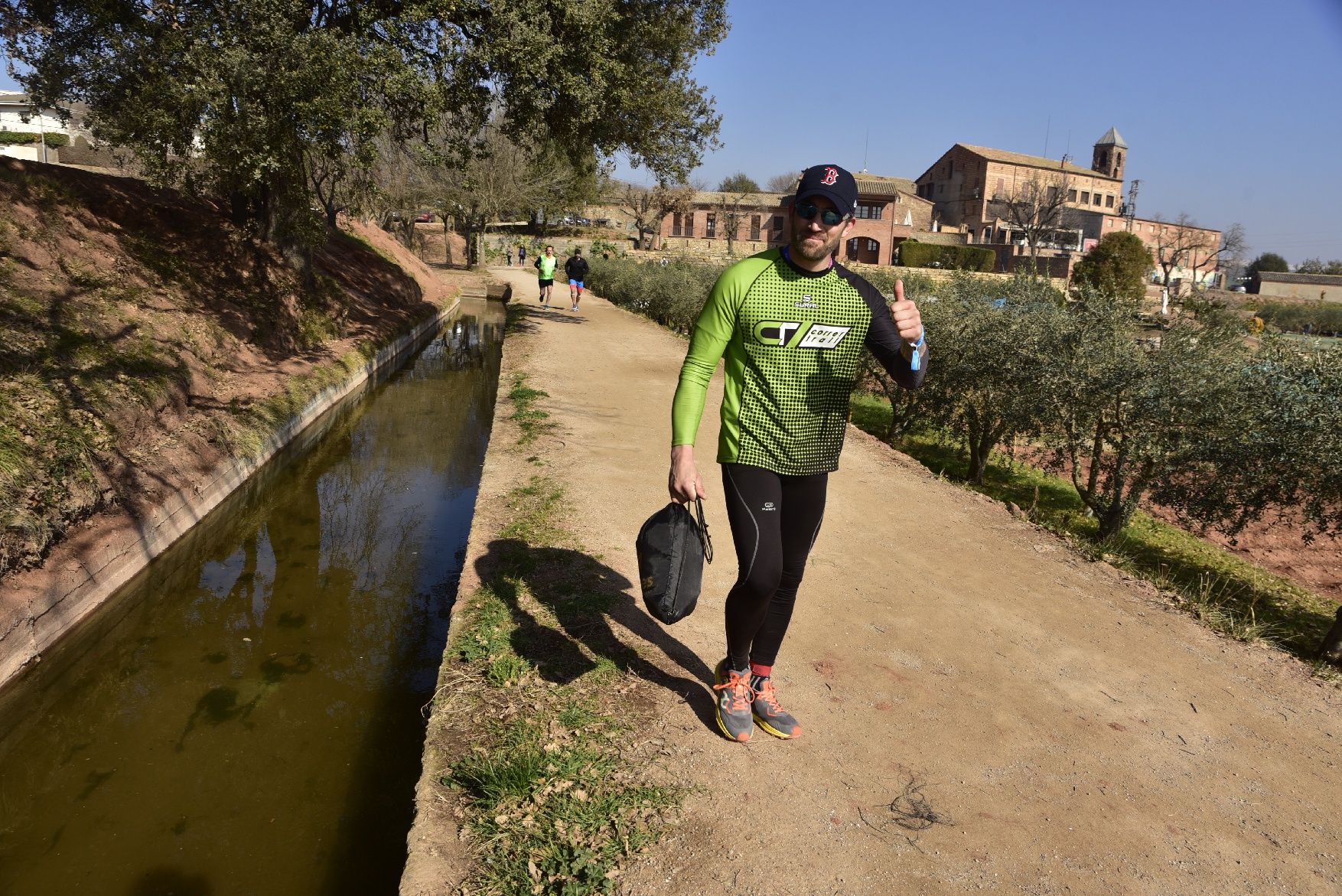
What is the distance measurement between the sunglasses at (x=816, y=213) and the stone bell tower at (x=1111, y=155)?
332 feet

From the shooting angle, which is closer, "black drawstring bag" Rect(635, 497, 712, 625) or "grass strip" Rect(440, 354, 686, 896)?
"grass strip" Rect(440, 354, 686, 896)

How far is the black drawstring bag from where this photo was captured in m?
2.98

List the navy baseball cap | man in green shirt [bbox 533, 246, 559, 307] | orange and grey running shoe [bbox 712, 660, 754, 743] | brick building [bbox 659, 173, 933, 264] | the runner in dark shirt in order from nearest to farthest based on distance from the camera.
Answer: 1. the navy baseball cap
2. orange and grey running shoe [bbox 712, 660, 754, 743]
3. the runner in dark shirt
4. man in green shirt [bbox 533, 246, 559, 307]
5. brick building [bbox 659, 173, 933, 264]

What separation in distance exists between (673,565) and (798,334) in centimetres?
95

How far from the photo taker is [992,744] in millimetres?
3342

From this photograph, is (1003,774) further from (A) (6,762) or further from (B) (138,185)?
(B) (138,185)

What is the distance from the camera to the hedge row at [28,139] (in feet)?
113

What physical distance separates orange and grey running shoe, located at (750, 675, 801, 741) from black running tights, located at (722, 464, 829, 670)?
11 cm

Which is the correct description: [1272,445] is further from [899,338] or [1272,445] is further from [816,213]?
[816,213]

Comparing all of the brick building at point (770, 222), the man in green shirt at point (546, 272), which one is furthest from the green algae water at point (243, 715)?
the brick building at point (770, 222)

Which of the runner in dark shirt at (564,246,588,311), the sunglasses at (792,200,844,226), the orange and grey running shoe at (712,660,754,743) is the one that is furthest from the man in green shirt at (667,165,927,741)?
the runner in dark shirt at (564,246,588,311)

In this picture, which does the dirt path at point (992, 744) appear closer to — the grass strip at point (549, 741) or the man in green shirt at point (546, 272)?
the grass strip at point (549, 741)

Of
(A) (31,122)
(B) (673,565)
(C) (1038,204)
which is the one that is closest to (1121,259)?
(C) (1038,204)

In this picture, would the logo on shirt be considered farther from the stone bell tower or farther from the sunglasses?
the stone bell tower
